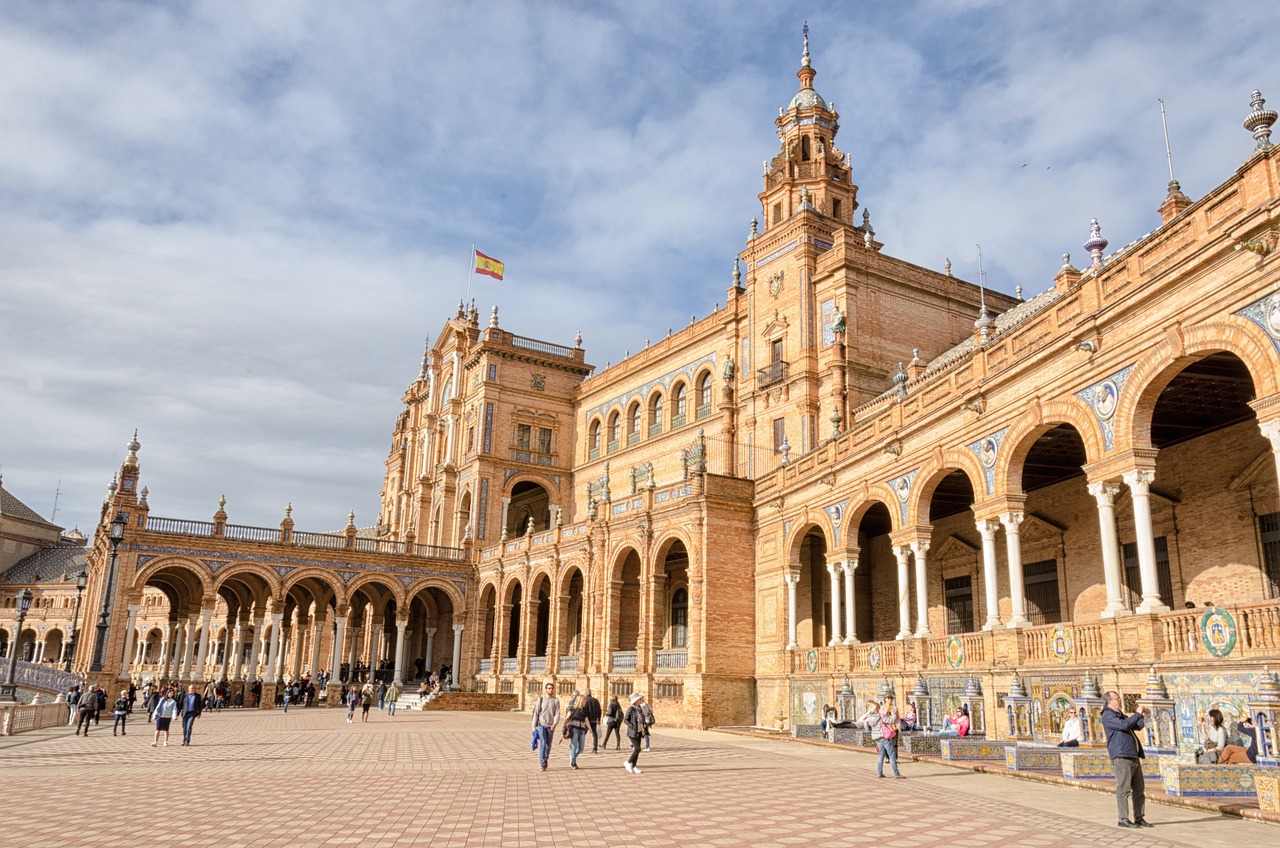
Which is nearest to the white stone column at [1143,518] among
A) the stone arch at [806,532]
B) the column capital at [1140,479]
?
the column capital at [1140,479]

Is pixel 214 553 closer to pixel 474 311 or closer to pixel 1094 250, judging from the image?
A: pixel 474 311

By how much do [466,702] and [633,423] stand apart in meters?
14.7

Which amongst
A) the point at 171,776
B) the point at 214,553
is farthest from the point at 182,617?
the point at 171,776

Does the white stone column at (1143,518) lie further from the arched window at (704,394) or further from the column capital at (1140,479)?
the arched window at (704,394)

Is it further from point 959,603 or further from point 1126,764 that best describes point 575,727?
point 959,603

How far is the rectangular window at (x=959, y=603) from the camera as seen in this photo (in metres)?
25.6

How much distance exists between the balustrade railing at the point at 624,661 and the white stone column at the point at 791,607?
655cm

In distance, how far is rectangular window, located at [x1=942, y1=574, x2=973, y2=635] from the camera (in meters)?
25.6

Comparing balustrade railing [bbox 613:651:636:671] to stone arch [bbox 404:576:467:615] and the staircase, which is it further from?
stone arch [bbox 404:576:467:615]

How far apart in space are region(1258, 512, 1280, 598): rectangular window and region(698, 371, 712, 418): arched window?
79.2ft

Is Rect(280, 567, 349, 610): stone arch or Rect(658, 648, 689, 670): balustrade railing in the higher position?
Rect(280, 567, 349, 610): stone arch

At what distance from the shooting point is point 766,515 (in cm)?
2927

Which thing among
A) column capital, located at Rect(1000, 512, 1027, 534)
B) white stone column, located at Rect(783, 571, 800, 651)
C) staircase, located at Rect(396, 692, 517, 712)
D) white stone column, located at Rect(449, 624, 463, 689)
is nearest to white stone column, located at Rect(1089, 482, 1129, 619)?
column capital, located at Rect(1000, 512, 1027, 534)

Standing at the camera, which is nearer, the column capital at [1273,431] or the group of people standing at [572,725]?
the column capital at [1273,431]
